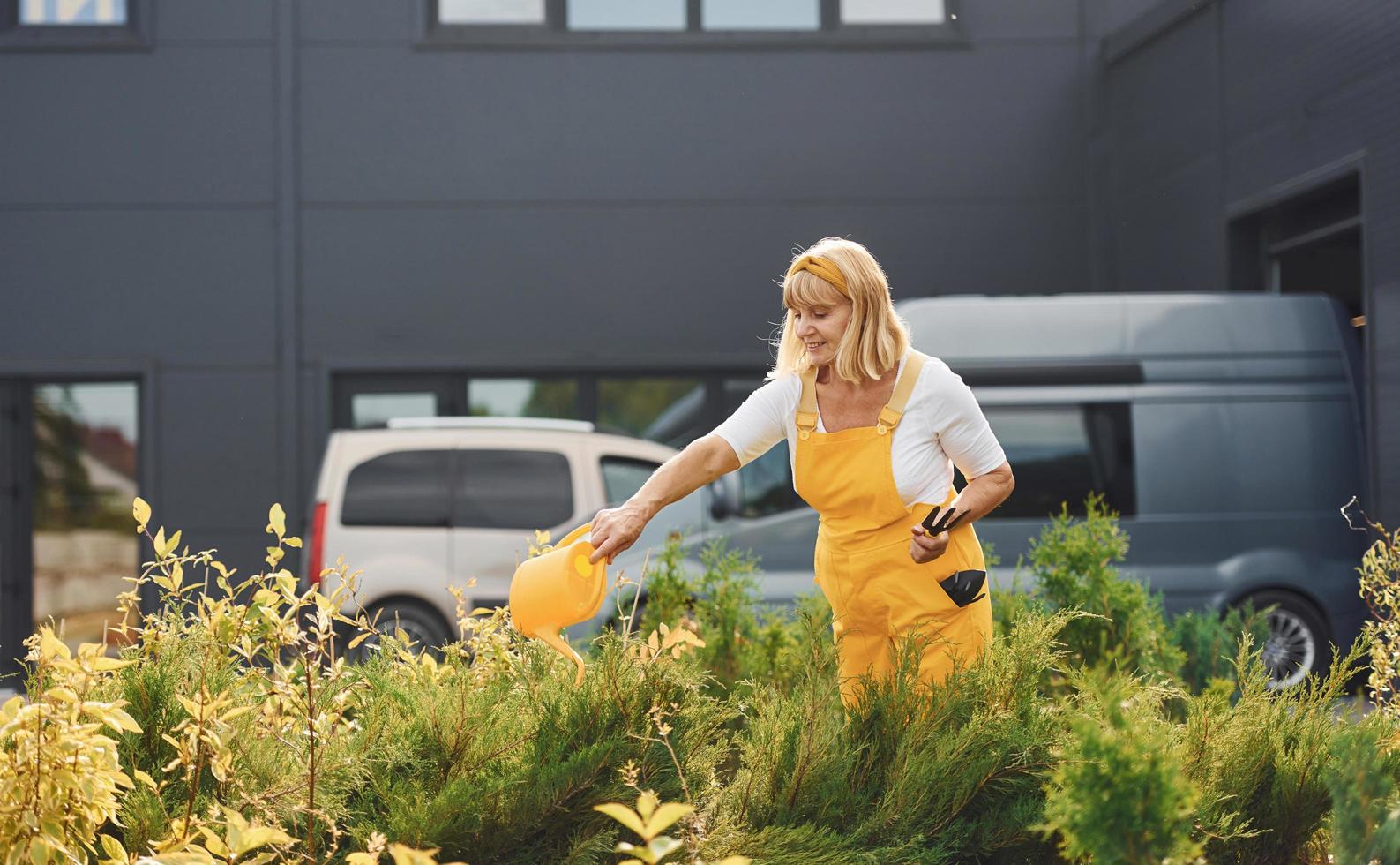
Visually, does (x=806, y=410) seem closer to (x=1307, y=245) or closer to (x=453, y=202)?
(x=1307, y=245)

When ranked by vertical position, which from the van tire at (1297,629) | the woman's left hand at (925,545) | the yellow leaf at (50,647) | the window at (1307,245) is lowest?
the van tire at (1297,629)

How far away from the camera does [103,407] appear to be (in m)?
11.5

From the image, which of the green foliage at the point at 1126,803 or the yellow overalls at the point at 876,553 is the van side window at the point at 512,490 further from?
the green foliage at the point at 1126,803

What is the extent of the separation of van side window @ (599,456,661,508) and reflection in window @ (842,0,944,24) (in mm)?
4855

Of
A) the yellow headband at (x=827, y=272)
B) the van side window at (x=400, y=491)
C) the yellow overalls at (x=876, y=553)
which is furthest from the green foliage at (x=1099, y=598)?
the van side window at (x=400, y=491)

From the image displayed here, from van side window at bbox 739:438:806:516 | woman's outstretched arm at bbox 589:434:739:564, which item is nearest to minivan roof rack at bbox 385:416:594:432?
van side window at bbox 739:438:806:516

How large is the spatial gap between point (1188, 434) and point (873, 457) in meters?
6.20

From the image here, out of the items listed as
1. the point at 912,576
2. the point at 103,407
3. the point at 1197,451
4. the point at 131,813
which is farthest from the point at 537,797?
the point at 103,407

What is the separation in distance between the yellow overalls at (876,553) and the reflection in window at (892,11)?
9.48 m

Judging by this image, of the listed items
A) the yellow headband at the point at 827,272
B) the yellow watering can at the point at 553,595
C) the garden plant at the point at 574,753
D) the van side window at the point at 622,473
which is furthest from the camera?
the van side window at the point at 622,473

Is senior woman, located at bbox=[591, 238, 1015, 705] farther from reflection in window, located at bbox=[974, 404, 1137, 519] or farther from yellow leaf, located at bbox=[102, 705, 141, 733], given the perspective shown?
reflection in window, located at bbox=[974, 404, 1137, 519]

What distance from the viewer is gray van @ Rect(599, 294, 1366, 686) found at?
28.4 feet

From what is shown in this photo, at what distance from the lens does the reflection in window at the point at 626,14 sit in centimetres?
1185

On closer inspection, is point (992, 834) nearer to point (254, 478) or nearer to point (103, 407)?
point (254, 478)
